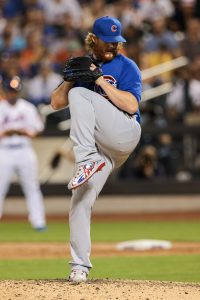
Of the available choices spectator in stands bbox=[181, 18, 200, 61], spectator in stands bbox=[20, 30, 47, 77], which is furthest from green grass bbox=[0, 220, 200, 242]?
spectator in stands bbox=[181, 18, 200, 61]

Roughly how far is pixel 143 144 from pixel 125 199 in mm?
1093

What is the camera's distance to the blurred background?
1563 cm

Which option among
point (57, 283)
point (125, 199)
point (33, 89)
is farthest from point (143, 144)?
point (57, 283)

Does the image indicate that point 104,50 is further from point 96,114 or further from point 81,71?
point 96,114

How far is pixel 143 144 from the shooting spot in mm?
15633

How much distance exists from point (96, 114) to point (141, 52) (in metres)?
10.8

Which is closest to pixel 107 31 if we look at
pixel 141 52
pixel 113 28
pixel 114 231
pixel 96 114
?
pixel 113 28

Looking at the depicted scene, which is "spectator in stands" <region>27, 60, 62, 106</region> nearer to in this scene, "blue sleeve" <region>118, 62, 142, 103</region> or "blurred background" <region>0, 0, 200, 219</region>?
"blurred background" <region>0, 0, 200, 219</region>

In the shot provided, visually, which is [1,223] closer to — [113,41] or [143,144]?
[143,144]

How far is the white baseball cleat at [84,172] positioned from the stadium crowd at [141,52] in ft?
28.2

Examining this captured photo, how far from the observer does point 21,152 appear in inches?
520

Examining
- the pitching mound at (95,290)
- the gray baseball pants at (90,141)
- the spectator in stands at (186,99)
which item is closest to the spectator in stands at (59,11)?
the spectator in stands at (186,99)

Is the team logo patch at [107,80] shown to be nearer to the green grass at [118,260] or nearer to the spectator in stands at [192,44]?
the green grass at [118,260]

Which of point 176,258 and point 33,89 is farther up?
point 33,89
